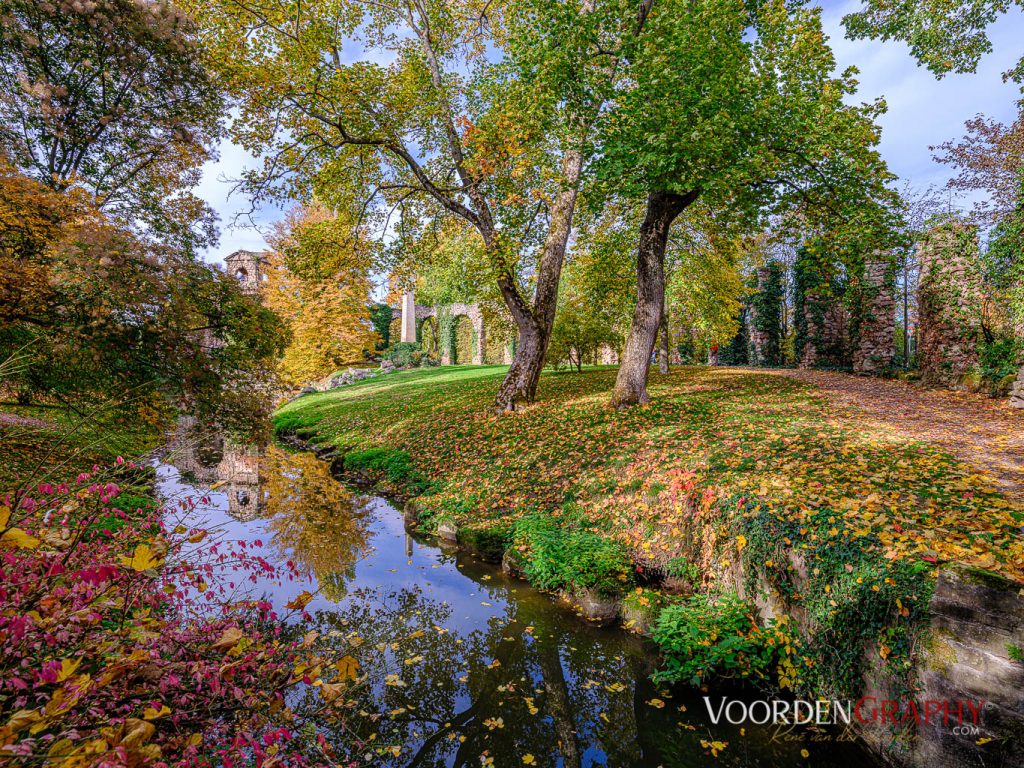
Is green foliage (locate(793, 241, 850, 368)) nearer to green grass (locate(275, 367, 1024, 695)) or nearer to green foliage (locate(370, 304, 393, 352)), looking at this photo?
green grass (locate(275, 367, 1024, 695))

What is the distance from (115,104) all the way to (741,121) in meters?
10.0

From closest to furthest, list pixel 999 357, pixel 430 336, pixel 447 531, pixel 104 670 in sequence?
pixel 104 670 → pixel 447 531 → pixel 999 357 → pixel 430 336

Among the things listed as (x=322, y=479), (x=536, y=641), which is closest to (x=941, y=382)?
(x=536, y=641)

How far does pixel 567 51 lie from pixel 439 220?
5877mm

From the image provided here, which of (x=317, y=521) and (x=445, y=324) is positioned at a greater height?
(x=445, y=324)

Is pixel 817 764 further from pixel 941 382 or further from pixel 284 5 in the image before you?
pixel 284 5

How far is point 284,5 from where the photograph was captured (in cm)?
815

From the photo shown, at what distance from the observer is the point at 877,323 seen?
14711 mm

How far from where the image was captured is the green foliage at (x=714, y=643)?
3984 mm

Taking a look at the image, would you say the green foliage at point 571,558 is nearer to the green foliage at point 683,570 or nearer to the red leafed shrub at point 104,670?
the green foliage at point 683,570

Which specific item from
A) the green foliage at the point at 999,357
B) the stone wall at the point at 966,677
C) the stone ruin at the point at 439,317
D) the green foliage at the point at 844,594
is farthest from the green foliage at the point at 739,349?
the stone wall at the point at 966,677

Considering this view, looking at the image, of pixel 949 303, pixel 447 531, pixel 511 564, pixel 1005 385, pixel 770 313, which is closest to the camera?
pixel 511 564

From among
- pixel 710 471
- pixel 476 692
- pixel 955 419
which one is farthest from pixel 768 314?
pixel 476 692

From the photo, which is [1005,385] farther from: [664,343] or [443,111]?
[443,111]
